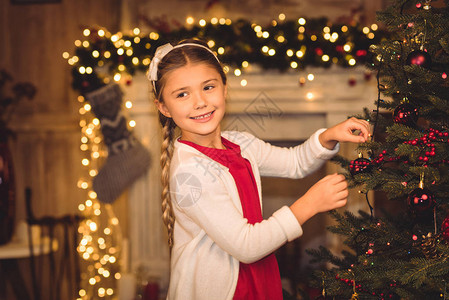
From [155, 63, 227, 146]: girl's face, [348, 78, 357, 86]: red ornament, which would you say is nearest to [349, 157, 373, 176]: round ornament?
[155, 63, 227, 146]: girl's face

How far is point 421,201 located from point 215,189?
53 cm

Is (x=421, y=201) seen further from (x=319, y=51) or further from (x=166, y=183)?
(x=319, y=51)

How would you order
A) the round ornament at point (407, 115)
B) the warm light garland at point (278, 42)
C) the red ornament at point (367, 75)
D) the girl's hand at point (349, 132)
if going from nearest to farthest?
the round ornament at point (407, 115) → the girl's hand at point (349, 132) → the warm light garland at point (278, 42) → the red ornament at point (367, 75)

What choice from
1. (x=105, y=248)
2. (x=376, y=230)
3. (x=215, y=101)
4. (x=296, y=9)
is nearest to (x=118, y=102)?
(x=105, y=248)

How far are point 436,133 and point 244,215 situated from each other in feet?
1.86

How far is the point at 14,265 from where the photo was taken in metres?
2.97

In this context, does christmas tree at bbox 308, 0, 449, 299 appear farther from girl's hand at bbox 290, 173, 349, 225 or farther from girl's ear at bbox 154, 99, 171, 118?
girl's ear at bbox 154, 99, 171, 118

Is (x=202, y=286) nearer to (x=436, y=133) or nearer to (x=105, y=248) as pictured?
(x=436, y=133)

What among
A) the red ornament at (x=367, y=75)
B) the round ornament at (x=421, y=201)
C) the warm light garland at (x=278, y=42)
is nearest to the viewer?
the round ornament at (x=421, y=201)

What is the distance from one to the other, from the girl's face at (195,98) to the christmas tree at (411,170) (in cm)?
44

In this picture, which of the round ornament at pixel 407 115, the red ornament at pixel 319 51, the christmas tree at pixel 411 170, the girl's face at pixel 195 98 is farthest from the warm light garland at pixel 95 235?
the round ornament at pixel 407 115

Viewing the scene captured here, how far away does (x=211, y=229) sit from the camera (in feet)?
4.01

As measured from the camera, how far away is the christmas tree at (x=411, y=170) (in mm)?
1033

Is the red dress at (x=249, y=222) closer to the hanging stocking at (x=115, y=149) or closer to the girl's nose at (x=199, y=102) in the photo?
the girl's nose at (x=199, y=102)
